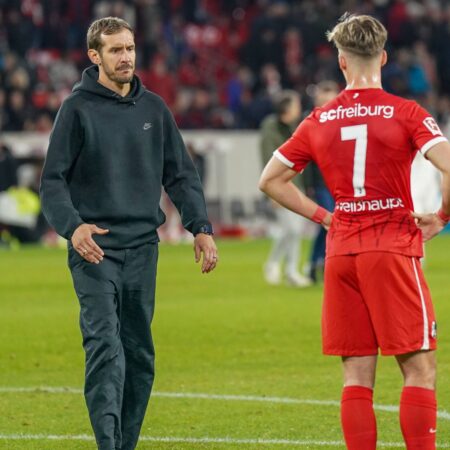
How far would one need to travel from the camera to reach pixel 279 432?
880cm

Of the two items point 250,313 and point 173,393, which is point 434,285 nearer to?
point 250,313

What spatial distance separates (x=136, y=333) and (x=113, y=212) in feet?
2.02

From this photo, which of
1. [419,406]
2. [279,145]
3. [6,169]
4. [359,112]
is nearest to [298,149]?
[359,112]

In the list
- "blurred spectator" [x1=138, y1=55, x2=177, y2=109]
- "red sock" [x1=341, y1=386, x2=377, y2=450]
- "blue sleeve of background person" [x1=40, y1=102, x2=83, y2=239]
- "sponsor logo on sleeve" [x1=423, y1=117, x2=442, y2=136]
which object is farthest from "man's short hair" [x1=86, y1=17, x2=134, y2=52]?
"blurred spectator" [x1=138, y1=55, x2=177, y2=109]

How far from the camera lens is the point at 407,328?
6.70 meters

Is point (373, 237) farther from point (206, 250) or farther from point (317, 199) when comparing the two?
point (317, 199)

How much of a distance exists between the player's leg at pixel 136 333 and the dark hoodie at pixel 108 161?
0.37 ft

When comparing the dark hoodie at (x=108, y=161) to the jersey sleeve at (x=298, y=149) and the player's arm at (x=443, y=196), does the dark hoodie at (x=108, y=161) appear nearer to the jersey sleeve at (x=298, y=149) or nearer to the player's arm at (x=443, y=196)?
the jersey sleeve at (x=298, y=149)

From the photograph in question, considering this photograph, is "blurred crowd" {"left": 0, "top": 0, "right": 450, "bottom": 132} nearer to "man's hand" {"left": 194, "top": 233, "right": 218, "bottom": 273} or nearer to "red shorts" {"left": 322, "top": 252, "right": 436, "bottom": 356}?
"man's hand" {"left": 194, "top": 233, "right": 218, "bottom": 273}

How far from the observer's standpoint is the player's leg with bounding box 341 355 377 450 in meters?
6.75

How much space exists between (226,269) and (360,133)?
47.8 feet

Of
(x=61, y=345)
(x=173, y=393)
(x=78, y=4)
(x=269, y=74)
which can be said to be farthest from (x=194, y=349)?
(x=78, y=4)

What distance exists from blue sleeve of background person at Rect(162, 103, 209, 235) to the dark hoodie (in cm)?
11

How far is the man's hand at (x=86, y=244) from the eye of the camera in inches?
288
